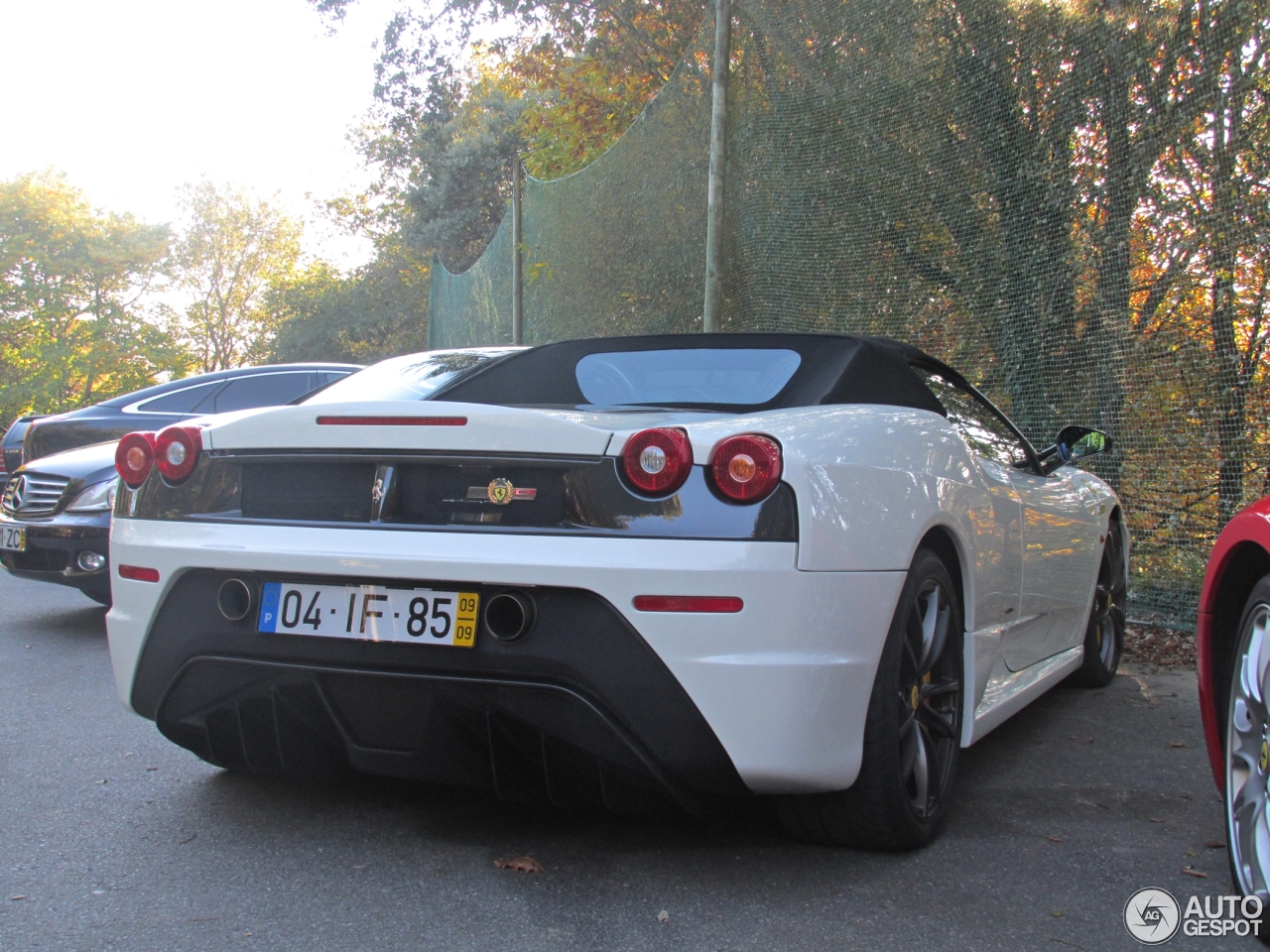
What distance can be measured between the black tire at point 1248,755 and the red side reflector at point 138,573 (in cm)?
239

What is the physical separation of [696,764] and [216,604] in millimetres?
1154

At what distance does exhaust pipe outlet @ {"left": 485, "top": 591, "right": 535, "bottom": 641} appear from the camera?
2383 mm

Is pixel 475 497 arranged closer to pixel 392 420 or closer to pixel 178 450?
pixel 392 420

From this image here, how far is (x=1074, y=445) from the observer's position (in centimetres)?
427

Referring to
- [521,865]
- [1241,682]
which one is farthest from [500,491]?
[1241,682]

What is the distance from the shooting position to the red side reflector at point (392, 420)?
2.52 metres

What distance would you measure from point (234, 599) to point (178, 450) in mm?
477

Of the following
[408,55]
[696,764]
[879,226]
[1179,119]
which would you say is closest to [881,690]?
[696,764]

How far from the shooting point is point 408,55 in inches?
690

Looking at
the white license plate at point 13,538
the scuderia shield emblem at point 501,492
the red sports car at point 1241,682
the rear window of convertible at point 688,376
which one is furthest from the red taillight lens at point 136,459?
the white license plate at point 13,538

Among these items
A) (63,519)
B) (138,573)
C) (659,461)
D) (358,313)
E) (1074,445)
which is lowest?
(63,519)

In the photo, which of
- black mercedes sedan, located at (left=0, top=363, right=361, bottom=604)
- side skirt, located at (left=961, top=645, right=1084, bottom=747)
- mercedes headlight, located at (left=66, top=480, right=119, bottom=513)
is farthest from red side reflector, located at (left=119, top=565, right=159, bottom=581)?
mercedes headlight, located at (left=66, top=480, right=119, bottom=513)

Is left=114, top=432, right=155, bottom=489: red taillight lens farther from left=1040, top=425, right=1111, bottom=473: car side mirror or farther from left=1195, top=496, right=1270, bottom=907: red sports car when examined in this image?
left=1040, top=425, right=1111, bottom=473: car side mirror

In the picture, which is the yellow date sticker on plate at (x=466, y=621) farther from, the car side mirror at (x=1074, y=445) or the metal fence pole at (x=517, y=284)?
the metal fence pole at (x=517, y=284)
